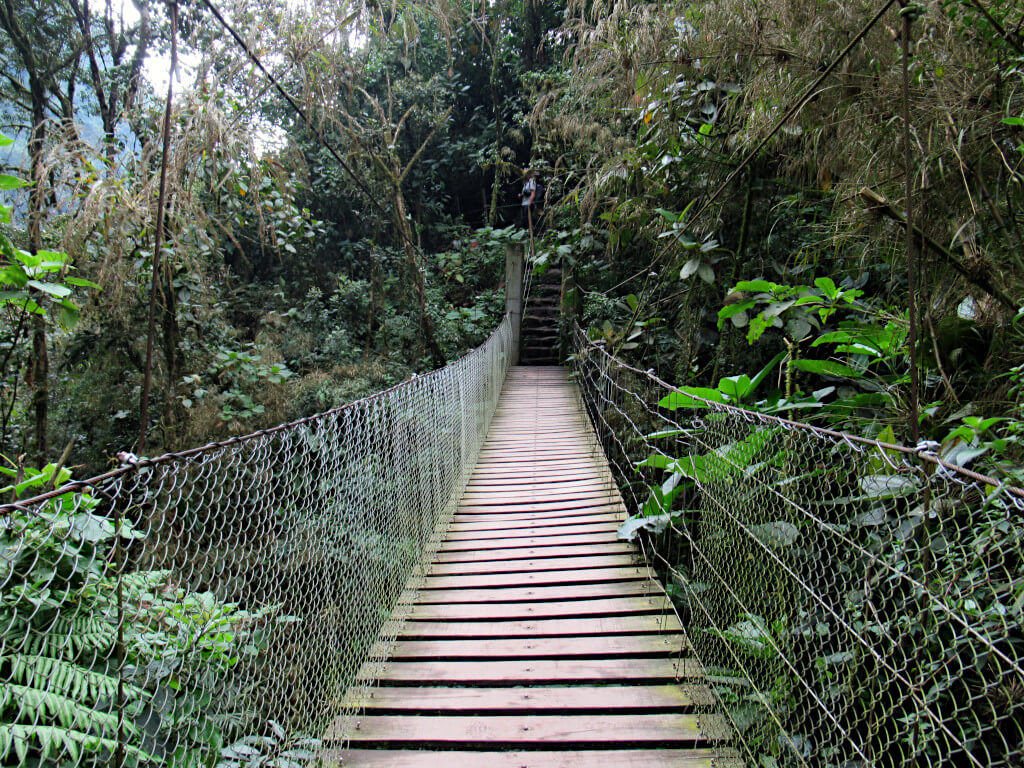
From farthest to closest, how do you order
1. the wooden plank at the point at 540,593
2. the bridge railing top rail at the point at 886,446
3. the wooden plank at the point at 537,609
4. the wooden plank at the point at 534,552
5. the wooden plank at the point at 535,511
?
the wooden plank at the point at 535,511
the wooden plank at the point at 534,552
the wooden plank at the point at 540,593
the wooden plank at the point at 537,609
the bridge railing top rail at the point at 886,446

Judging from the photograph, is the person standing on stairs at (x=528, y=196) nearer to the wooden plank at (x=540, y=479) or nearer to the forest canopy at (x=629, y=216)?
the forest canopy at (x=629, y=216)

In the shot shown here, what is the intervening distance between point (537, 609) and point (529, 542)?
0.60m

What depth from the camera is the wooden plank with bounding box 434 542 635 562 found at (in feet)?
8.44

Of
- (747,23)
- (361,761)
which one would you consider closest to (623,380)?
(747,23)

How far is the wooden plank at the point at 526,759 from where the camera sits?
4.62 feet

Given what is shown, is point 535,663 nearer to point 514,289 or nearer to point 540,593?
point 540,593

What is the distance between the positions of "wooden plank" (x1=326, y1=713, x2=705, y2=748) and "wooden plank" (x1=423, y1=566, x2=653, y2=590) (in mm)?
757

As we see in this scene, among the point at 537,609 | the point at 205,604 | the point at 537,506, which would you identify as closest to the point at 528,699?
the point at 537,609

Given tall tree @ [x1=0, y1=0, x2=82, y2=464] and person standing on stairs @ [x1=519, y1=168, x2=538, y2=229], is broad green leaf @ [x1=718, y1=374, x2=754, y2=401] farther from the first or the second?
person standing on stairs @ [x1=519, y1=168, x2=538, y2=229]

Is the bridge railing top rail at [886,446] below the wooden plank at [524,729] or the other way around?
the other way around

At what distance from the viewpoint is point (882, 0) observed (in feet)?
6.77

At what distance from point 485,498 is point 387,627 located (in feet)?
4.72

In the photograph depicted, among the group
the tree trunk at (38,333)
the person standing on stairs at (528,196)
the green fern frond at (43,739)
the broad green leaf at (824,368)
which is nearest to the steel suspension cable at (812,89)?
the broad green leaf at (824,368)

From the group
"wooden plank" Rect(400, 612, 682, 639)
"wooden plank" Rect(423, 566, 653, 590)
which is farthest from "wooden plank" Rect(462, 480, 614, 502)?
"wooden plank" Rect(400, 612, 682, 639)
